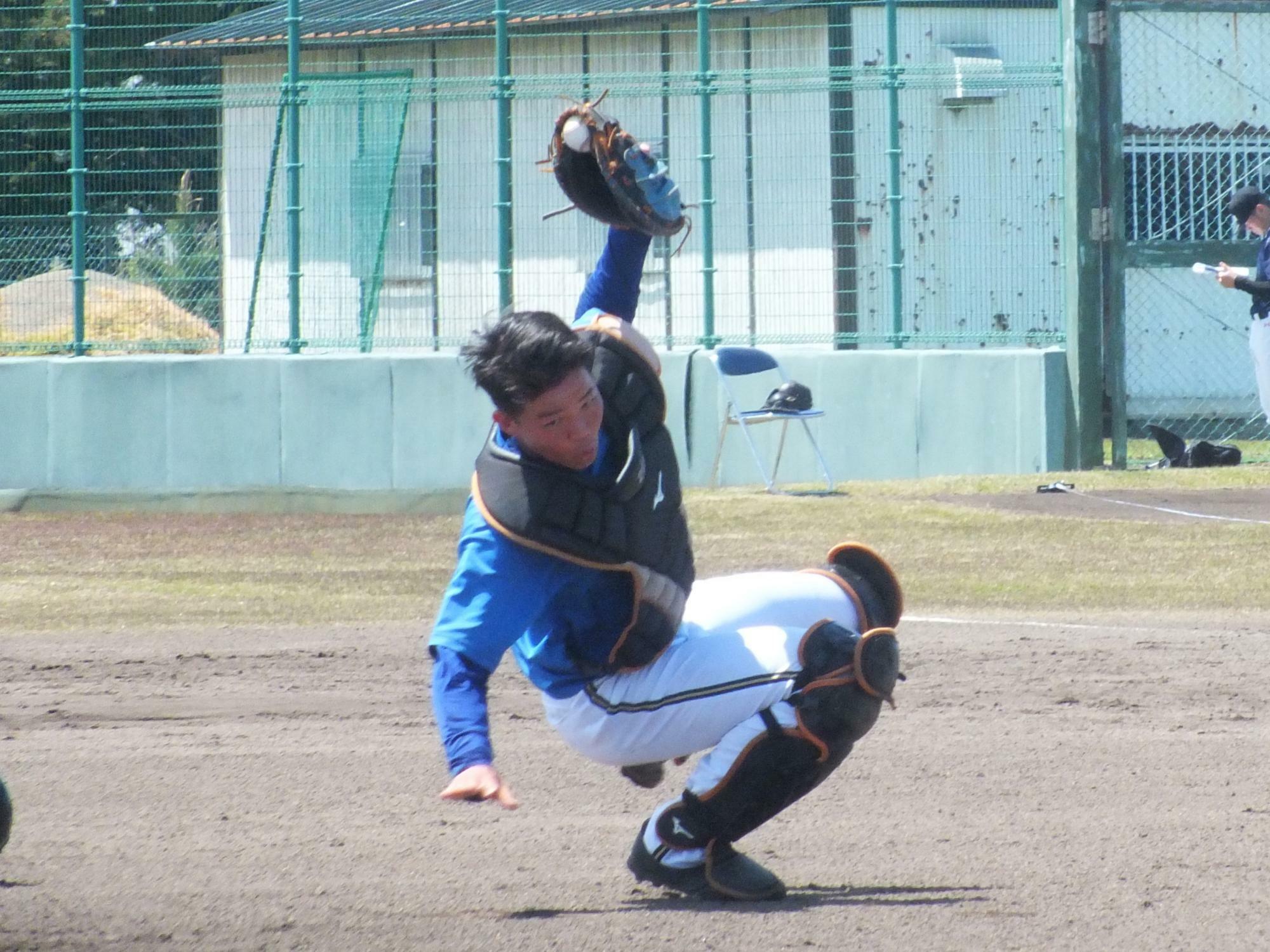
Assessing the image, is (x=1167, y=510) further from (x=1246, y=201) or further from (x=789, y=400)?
(x=1246, y=201)

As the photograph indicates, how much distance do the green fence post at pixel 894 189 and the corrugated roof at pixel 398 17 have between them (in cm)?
98

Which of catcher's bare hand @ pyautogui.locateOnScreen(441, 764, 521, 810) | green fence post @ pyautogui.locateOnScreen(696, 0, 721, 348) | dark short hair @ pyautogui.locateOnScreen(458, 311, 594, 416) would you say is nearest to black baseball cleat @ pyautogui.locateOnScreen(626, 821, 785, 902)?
catcher's bare hand @ pyautogui.locateOnScreen(441, 764, 521, 810)

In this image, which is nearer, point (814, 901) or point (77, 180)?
point (814, 901)

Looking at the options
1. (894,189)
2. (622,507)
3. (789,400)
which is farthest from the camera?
(894,189)

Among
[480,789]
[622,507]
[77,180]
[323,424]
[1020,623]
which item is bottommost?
[1020,623]

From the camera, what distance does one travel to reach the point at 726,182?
42.5 feet

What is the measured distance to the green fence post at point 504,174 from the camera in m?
12.9

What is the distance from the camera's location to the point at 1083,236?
12.8 metres

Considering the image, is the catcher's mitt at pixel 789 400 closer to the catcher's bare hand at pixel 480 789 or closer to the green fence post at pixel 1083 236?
the green fence post at pixel 1083 236

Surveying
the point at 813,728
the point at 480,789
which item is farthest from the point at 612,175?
the point at 480,789

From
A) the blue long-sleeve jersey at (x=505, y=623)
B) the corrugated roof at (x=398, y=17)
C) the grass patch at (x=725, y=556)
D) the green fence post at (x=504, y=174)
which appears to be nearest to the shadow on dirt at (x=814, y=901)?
the blue long-sleeve jersey at (x=505, y=623)

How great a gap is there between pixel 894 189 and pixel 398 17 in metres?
4.84

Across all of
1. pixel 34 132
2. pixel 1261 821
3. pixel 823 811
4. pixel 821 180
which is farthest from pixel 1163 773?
pixel 34 132

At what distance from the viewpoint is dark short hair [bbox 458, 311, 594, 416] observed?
10.4 ft
